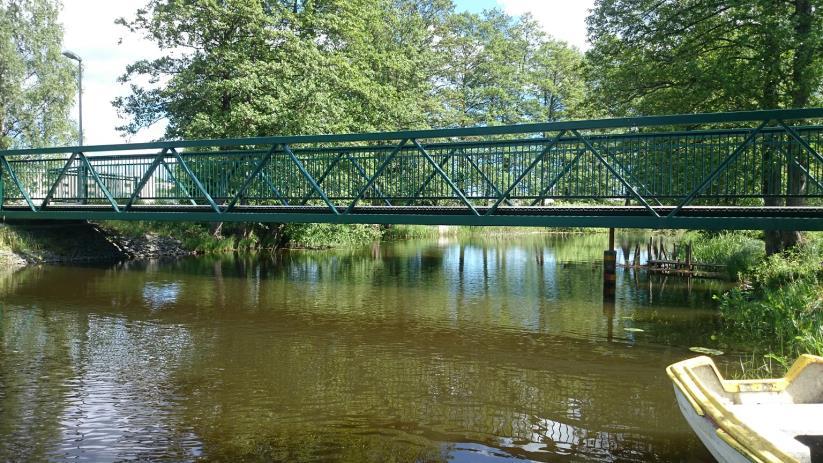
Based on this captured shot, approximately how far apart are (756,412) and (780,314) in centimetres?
653

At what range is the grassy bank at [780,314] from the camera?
8875 mm

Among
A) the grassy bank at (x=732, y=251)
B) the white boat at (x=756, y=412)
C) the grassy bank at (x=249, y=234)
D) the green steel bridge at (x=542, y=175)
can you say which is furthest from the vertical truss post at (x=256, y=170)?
the grassy bank at (x=249, y=234)

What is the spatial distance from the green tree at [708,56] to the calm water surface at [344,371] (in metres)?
5.40

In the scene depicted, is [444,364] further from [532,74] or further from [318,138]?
[532,74]

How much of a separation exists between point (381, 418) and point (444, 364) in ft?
8.10

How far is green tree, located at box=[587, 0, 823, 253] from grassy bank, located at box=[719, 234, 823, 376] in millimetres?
1804

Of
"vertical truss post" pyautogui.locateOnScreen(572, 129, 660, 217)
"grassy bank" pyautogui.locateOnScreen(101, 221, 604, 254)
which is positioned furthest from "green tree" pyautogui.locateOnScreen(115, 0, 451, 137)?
"vertical truss post" pyautogui.locateOnScreen(572, 129, 660, 217)

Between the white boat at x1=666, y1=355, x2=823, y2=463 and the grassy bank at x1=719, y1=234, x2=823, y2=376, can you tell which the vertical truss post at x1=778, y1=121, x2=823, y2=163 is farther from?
the white boat at x1=666, y1=355, x2=823, y2=463

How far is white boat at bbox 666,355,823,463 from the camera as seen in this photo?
13.0ft

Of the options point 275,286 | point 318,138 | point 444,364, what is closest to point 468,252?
point 275,286

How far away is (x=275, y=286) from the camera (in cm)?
1728

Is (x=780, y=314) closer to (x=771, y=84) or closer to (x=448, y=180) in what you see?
(x=448, y=180)

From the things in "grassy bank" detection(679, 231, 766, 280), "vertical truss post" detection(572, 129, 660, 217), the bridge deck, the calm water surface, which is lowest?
the calm water surface

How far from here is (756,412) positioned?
5.01 metres
